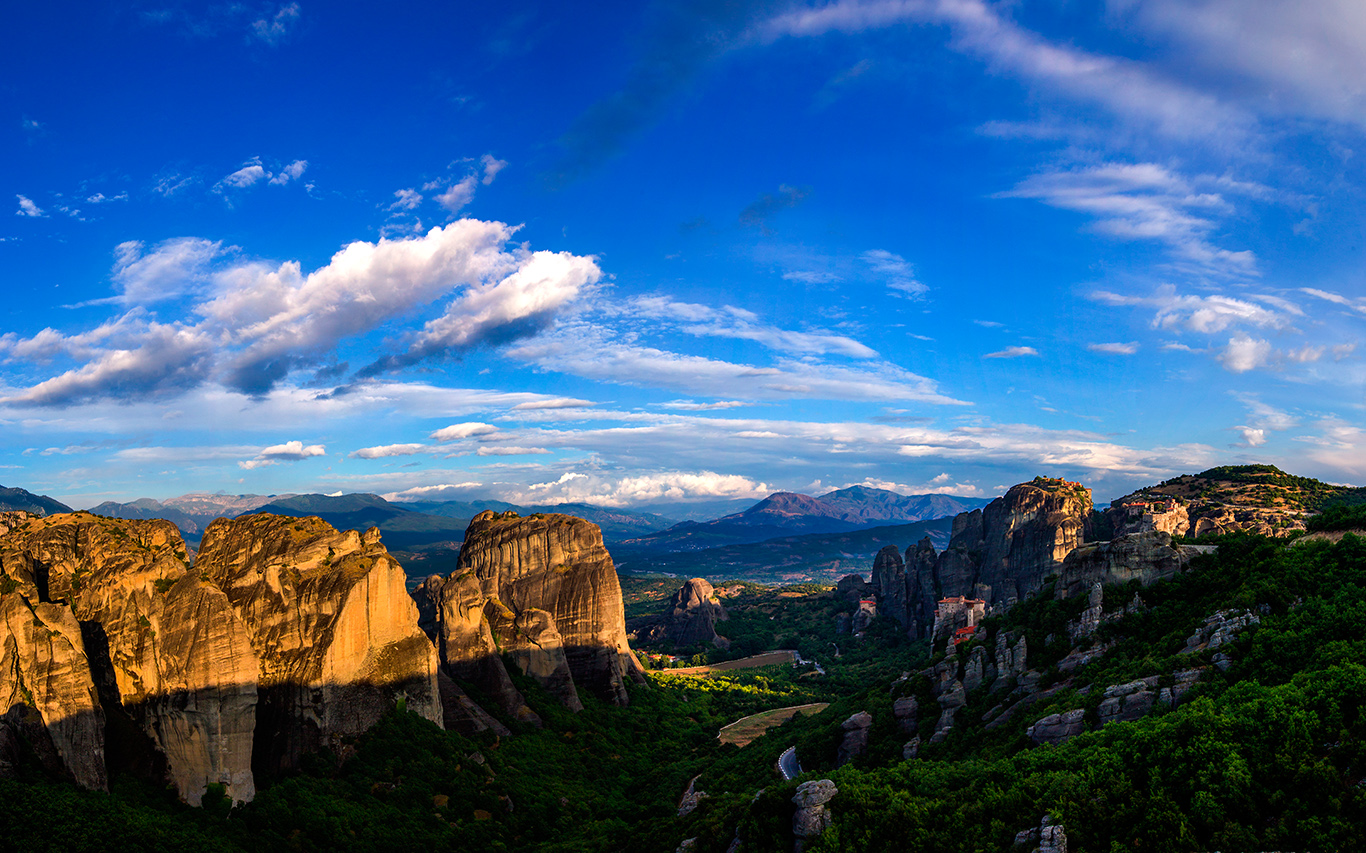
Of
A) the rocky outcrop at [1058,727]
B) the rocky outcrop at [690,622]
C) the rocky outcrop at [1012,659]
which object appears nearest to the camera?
the rocky outcrop at [1058,727]

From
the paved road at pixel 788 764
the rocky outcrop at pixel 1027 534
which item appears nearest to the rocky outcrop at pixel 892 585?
the rocky outcrop at pixel 1027 534

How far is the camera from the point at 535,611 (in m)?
95.0

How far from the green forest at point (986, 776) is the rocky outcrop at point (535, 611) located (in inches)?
A: 364

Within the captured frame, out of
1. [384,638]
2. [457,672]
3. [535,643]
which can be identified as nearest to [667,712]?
[535,643]

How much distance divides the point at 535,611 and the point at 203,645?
51383 mm

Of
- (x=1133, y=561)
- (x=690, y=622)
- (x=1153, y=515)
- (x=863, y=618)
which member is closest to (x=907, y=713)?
(x=1133, y=561)

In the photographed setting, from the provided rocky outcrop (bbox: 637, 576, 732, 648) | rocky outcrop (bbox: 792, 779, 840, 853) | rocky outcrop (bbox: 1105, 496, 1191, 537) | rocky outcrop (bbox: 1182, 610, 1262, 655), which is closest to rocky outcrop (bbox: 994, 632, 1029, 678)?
rocky outcrop (bbox: 1182, 610, 1262, 655)

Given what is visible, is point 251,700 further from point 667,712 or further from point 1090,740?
point 667,712

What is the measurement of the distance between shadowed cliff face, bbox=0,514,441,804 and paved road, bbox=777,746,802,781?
2959 cm

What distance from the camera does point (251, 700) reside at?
46656mm

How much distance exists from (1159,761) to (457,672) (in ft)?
207

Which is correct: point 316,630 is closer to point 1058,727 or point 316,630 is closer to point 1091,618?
point 1058,727

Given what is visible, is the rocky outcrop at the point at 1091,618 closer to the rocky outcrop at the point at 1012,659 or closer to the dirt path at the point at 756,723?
the rocky outcrop at the point at 1012,659

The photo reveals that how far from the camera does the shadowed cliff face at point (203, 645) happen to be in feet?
134
